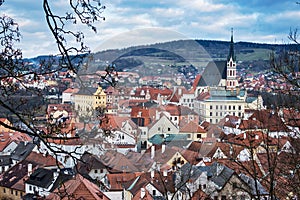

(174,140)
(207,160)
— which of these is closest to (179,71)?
(207,160)

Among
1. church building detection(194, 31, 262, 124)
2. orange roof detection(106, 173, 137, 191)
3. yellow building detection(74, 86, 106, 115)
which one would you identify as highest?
yellow building detection(74, 86, 106, 115)

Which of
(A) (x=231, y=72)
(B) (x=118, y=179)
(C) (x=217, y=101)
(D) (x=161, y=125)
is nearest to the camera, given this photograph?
(B) (x=118, y=179)

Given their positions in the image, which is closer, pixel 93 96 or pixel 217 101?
pixel 93 96

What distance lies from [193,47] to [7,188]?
33.2ft

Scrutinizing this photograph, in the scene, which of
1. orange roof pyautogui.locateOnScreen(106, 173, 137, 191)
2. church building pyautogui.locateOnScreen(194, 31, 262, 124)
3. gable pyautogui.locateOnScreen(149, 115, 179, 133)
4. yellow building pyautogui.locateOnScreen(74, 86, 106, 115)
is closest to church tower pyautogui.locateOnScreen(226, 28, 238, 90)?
church building pyautogui.locateOnScreen(194, 31, 262, 124)

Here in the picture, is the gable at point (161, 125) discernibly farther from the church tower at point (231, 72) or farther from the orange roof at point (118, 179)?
the church tower at point (231, 72)

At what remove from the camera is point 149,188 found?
12281 mm

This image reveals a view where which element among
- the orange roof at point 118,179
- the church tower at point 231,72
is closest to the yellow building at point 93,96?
the orange roof at point 118,179

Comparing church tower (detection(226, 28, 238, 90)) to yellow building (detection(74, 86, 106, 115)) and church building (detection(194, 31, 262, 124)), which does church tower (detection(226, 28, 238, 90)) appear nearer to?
church building (detection(194, 31, 262, 124))

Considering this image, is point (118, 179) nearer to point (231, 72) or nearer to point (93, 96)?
point (93, 96)

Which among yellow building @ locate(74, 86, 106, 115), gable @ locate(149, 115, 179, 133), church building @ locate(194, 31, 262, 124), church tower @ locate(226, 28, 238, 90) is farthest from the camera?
church tower @ locate(226, 28, 238, 90)

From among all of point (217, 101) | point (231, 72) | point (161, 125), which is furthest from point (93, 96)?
point (231, 72)

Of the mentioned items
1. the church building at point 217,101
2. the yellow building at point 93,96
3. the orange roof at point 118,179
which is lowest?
the orange roof at point 118,179

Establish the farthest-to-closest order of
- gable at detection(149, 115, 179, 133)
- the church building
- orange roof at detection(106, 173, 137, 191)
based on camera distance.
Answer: the church building
gable at detection(149, 115, 179, 133)
orange roof at detection(106, 173, 137, 191)
